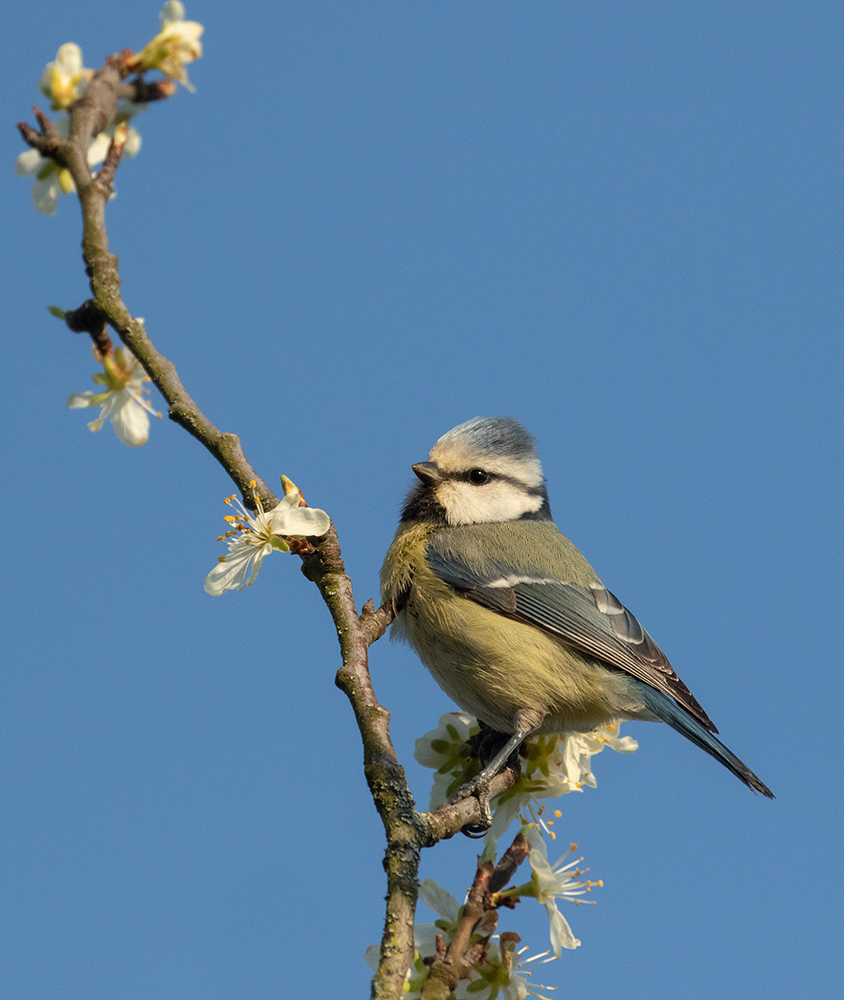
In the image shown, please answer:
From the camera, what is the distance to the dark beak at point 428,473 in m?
4.15

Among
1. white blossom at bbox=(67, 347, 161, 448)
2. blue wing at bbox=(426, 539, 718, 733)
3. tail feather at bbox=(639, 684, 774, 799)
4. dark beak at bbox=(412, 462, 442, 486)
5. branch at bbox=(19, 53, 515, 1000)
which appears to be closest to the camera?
branch at bbox=(19, 53, 515, 1000)

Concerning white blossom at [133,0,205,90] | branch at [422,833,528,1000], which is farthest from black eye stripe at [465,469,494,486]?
white blossom at [133,0,205,90]

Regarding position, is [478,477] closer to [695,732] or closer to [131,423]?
[695,732]

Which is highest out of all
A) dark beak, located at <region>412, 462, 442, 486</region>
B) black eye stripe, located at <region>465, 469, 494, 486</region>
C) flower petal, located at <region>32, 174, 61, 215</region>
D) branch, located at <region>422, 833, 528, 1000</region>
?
black eye stripe, located at <region>465, 469, 494, 486</region>

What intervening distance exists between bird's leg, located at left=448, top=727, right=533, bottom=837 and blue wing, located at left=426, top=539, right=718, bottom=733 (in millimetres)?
619

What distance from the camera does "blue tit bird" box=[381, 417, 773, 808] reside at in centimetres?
357

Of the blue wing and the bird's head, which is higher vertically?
the bird's head

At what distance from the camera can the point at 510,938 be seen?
2197 millimetres

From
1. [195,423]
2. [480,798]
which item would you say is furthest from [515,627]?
[195,423]

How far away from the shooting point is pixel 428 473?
13.6 feet

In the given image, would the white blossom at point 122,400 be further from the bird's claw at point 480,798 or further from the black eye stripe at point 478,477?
the black eye stripe at point 478,477

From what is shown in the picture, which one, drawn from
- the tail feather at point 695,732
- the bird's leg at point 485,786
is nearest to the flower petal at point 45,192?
the bird's leg at point 485,786

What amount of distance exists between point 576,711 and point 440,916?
143 centimetres

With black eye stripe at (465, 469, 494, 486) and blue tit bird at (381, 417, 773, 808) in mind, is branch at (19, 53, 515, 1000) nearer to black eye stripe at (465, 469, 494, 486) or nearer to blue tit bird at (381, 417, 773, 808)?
blue tit bird at (381, 417, 773, 808)
